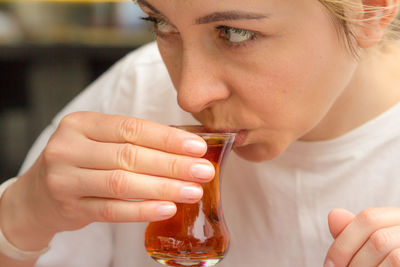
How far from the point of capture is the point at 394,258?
3.08 ft

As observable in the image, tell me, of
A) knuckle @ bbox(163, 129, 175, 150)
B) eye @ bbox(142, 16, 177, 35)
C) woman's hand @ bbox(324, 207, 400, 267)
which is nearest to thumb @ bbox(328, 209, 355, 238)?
woman's hand @ bbox(324, 207, 400, 267)

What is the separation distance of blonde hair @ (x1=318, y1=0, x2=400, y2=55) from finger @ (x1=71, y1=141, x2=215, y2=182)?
1.16 ft

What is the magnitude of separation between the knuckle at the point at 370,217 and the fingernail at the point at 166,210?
1.04ft

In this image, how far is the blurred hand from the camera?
1.02 metres

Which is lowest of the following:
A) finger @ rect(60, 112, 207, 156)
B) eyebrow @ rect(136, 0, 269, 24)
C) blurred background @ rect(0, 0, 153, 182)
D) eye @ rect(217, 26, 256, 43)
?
blurred background @ rect(0, 0, 153, 182)

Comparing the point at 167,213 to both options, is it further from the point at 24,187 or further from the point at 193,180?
the point at 24,187

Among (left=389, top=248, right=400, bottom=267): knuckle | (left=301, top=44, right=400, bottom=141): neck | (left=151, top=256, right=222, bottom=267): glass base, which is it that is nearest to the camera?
(left=389, top=248, right=400, bottom=267): knuckle

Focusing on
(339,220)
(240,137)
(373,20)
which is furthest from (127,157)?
(373,20)

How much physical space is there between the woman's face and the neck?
21cm

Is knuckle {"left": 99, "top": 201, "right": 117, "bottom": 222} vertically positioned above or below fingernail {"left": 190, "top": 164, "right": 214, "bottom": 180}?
below

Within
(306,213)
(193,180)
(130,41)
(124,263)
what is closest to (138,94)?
(124,263)

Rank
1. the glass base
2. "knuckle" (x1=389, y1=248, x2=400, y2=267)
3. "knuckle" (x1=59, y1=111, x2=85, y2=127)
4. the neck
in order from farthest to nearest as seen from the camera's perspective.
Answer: the neck < "knuckle" (x1=59, y1=111, x2=85, y2=127) < the glass base < "knuckle" (x1=389, y1=248, x2=400, y2=267)

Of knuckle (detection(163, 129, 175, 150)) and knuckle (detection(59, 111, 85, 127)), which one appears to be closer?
knuckle (detection(163, 129, 175, 150))

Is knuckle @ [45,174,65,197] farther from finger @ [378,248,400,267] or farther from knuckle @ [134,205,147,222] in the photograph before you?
finger @ [378,248,400,267]
